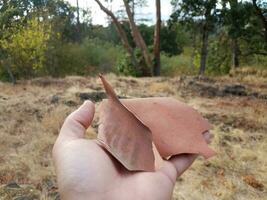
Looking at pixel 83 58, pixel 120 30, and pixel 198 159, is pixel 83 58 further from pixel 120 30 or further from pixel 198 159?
pixel 198 159

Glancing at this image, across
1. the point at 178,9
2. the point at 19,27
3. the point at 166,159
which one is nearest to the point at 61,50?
the point at 19,27

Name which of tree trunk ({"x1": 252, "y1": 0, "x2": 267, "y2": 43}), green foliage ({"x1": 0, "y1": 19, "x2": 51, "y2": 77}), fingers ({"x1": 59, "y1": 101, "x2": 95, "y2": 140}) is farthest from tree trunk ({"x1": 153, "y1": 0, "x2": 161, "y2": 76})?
fingers ({"x1": 59, "y1": 101, "x2": 95, "y2": 140})

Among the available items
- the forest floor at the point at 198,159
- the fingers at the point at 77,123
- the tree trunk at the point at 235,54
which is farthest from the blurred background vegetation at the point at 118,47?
the fingers at the point at 77,123

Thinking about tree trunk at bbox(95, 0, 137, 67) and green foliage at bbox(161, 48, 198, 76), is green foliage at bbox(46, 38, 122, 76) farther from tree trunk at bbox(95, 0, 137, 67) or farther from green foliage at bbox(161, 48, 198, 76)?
tree trunk at bbox(95, 0, 137, 67)

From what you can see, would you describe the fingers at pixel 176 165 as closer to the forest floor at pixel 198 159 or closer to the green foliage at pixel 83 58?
the forest floor at pixel 198 159

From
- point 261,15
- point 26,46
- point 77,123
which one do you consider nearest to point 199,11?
point 261,15

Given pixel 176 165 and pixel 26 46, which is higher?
pixel 176 165
